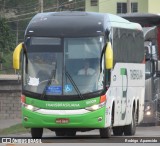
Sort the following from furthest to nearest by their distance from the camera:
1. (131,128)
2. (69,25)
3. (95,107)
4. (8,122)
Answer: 1. (8,122)
2. (131,128)
3. (69,25)
4. (95,107)

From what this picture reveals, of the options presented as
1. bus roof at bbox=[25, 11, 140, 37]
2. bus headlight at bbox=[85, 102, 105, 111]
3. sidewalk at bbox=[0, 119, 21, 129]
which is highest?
bus roof at bbox=[25, 11, 140, 37]

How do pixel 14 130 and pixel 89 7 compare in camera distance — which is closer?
pixel 14 130

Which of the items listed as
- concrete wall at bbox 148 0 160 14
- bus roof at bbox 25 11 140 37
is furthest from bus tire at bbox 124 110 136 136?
concrete wall at bbox 148 0 160 14

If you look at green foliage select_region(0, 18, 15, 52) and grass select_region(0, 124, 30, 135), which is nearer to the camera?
grass select_region(0, 124, 30, 135)

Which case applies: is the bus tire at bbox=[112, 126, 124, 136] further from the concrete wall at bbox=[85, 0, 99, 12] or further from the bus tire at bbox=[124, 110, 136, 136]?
the concrete wall at bbox=[85, 0, 99, 12]

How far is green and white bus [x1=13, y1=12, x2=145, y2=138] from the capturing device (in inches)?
920

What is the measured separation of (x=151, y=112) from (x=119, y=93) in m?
11.1

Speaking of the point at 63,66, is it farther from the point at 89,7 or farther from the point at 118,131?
the point at 89,7

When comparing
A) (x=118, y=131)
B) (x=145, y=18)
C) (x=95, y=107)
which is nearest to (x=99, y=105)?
(x=95, y=107)

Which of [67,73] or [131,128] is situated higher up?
[67,73]

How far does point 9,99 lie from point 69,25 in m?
21.0

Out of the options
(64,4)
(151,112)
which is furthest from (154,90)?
(64,4)

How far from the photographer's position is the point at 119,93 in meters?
25.8

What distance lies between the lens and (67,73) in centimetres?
2359
